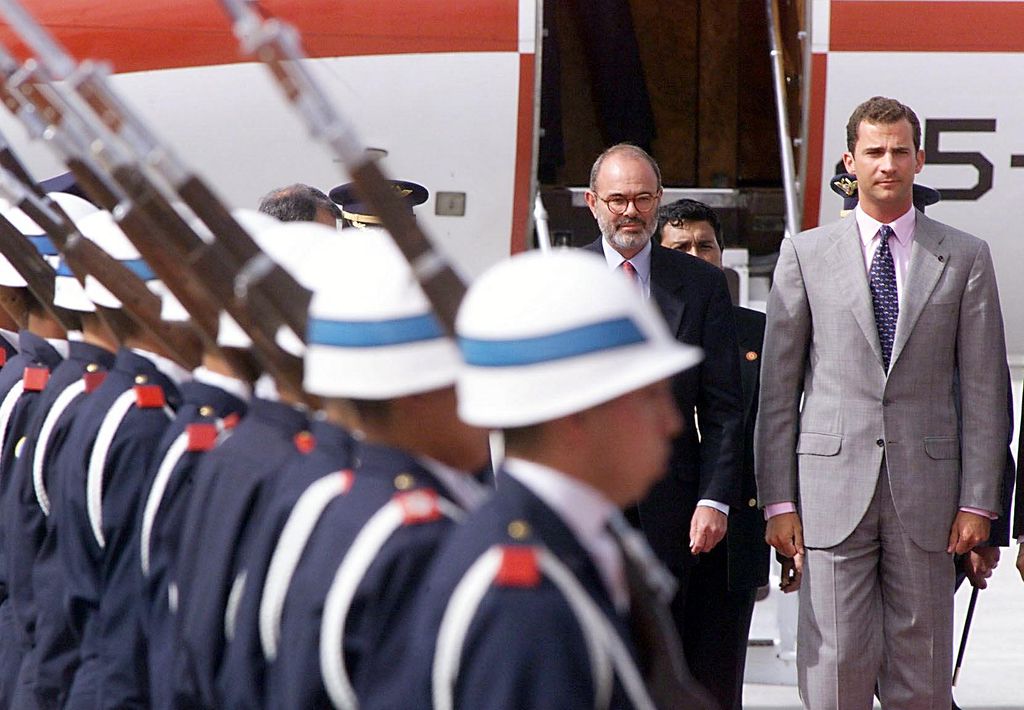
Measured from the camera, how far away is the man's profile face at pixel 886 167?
4.26m

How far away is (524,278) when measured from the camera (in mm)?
1839

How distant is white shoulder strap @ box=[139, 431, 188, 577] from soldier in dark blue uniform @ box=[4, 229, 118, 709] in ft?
1.05

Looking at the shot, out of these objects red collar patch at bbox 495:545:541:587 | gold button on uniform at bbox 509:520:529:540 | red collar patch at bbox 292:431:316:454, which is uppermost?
gold button on uniform at bbox 509:520:529:540

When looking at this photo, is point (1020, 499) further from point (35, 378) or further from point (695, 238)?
point (35, 378)

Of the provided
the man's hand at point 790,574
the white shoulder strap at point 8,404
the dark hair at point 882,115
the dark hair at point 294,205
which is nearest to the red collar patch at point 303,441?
the white shoulder strap at point 8,404

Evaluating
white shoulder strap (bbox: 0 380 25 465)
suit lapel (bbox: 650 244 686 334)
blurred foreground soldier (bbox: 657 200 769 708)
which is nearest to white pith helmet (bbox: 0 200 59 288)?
white shoulder strap (bbox: 0 380 25 465)

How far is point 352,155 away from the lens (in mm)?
2227

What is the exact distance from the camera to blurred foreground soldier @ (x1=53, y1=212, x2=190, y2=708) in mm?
2947

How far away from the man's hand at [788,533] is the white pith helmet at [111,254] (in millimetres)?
1782

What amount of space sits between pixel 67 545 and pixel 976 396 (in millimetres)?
2247

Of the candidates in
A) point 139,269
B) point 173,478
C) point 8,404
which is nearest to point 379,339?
point 173,478

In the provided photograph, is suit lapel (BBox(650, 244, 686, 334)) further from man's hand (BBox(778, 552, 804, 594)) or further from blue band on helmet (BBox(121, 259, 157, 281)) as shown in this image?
blue band on helmet (BBox(121, 259, 157, 281))

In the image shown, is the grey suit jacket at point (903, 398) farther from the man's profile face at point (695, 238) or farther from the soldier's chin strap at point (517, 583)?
the soldier's chin strap at point (517, 583)

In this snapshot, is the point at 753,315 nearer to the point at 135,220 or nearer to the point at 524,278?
the point at 135,220
